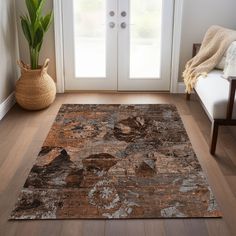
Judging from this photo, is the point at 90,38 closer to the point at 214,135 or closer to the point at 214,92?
the point at 214,92

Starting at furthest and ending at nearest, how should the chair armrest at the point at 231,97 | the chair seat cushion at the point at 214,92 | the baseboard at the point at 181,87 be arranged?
1. the baseboard at the point at 181,87
2. the chair seat cushion at the point at 214,92
3. the chair armrest at the point at 231,97

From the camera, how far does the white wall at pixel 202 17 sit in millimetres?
4258

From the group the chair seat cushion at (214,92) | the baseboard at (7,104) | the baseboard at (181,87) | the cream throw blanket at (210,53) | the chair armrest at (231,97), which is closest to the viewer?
the chair armrest at (231,97)

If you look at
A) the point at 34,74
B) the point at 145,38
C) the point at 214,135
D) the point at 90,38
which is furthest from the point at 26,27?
the point at 214,135

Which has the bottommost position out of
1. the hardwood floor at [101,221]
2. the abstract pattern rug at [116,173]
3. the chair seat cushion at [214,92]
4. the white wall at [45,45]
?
the hardwood floor at [101,221]

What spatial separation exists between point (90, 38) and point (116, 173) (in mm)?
2158

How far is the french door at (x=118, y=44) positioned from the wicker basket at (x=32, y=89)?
24.4 inches

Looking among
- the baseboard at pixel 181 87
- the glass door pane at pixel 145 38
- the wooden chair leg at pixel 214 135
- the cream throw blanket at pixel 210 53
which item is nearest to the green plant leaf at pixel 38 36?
the glass door pane at pixel 145 38

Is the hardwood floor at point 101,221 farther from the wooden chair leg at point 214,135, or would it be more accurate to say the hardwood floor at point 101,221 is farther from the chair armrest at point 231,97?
the chair armrest at point 231,97

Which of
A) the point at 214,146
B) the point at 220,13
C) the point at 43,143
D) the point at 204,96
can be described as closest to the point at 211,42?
the point at 220,13

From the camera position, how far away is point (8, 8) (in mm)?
Answer: 4000

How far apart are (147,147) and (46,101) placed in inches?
55.0

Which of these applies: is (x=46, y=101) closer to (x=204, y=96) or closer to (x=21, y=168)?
(x=21, y=168)

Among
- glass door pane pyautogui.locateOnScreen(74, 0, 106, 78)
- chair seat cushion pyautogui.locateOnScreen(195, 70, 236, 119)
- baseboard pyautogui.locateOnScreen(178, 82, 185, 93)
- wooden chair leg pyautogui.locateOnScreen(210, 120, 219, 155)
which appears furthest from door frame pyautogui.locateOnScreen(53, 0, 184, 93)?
wooden chair leg pyautogui.locateOnScreen(210, 120, 219, 155)
